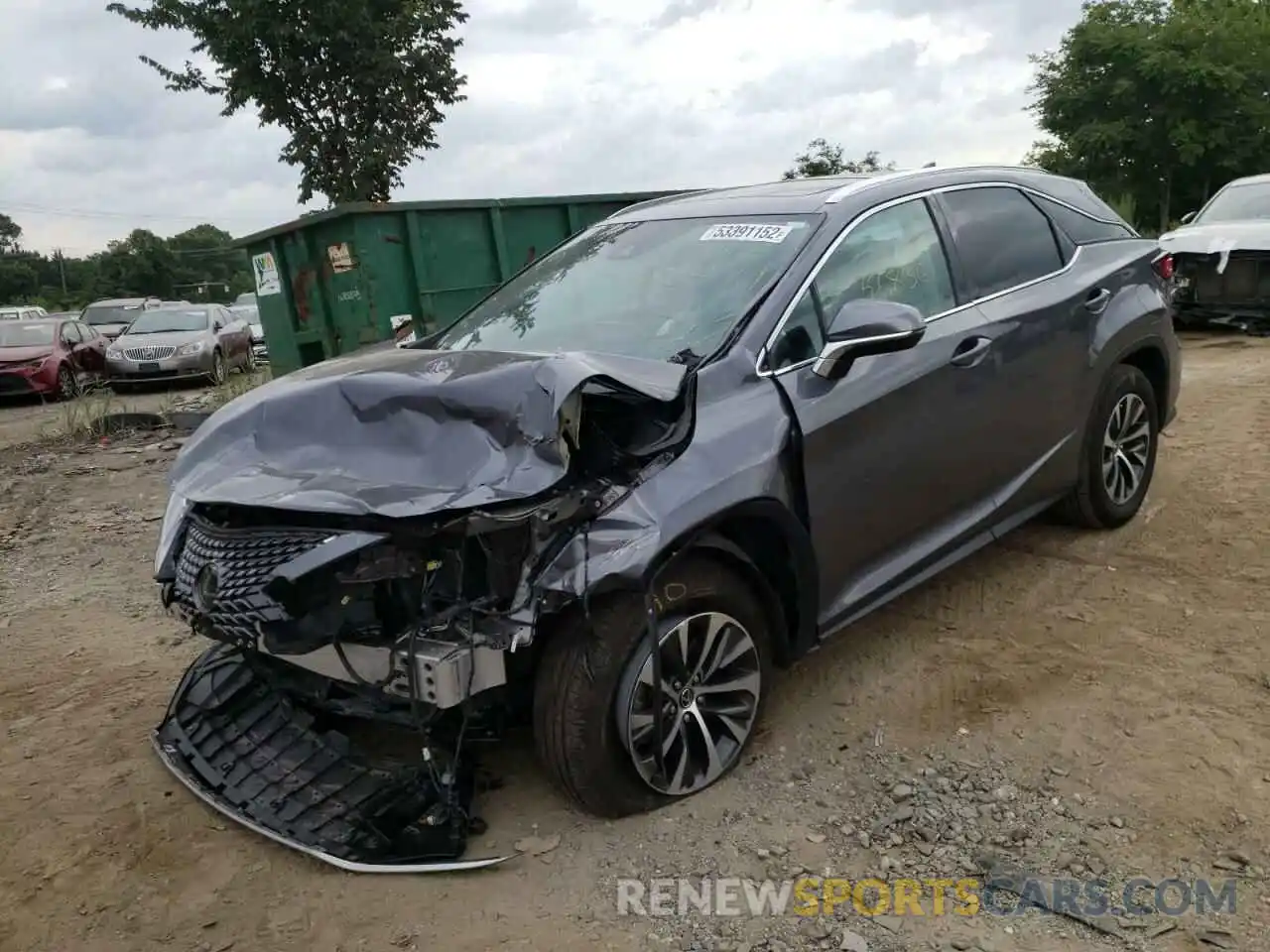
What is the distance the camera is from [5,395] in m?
14.3

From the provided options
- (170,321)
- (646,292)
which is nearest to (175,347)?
(170,321)

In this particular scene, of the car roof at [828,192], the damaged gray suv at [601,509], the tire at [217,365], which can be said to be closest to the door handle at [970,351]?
the damaged gray suv at [601,509]

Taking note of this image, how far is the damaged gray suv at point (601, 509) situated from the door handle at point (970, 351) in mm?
16

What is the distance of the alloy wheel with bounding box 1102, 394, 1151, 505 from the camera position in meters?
4.73

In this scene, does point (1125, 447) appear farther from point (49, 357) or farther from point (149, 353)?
point (49, 357)

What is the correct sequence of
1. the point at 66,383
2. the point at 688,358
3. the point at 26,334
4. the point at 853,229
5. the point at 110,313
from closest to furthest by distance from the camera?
the point at 688,358, the point at 853,229, the point at 66,383, the point at 26,334, the point at 110,313

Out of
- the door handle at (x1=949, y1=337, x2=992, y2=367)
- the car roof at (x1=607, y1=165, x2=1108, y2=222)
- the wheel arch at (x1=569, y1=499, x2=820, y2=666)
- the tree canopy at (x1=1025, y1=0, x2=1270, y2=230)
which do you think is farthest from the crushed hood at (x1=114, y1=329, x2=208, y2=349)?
the tree canopy at (x1=1025, y1=0, x2=1270, y2=230)

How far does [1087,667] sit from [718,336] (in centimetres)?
187

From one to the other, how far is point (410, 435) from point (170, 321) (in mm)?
15178

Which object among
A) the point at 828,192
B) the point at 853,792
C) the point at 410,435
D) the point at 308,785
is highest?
the point at 828,192

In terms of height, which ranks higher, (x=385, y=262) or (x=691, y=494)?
(x=385, y=262)

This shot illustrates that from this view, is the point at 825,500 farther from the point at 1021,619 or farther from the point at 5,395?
the point at 5,395

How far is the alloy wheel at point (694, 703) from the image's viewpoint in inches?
114

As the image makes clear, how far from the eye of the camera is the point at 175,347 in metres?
15.3
